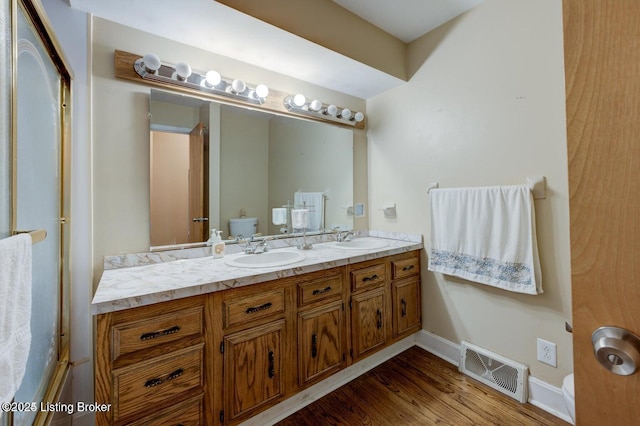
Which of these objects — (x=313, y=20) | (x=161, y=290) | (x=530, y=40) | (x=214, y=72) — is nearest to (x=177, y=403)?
(x=161, y=290)

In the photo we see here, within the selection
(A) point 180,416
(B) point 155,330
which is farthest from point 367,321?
(B) point 155,330

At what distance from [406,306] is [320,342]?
84 centimetres

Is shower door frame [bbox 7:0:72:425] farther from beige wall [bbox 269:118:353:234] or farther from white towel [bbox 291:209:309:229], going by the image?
white towel [bbox 291:209:309:229]

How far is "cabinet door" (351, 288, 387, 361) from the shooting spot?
68.9 inches

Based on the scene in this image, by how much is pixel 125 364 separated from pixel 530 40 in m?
2.58

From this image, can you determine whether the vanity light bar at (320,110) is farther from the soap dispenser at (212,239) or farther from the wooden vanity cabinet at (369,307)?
the wooden vanity cabinet at (369,307)

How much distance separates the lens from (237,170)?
6.29 feet

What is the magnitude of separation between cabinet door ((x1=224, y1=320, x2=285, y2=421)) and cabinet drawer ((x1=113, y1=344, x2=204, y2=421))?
0.46 ft

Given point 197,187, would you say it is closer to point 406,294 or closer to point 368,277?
point 368,277

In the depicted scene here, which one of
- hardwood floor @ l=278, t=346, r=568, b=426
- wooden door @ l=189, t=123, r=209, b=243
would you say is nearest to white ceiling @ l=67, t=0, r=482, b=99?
wooden door @ l=189, t=123, r=209, b=243

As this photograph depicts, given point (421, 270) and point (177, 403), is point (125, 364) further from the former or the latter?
point (421, 270)

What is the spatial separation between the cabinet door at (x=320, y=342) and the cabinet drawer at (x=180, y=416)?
526mm

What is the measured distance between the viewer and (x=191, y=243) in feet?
5.62

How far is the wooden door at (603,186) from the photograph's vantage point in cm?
37
